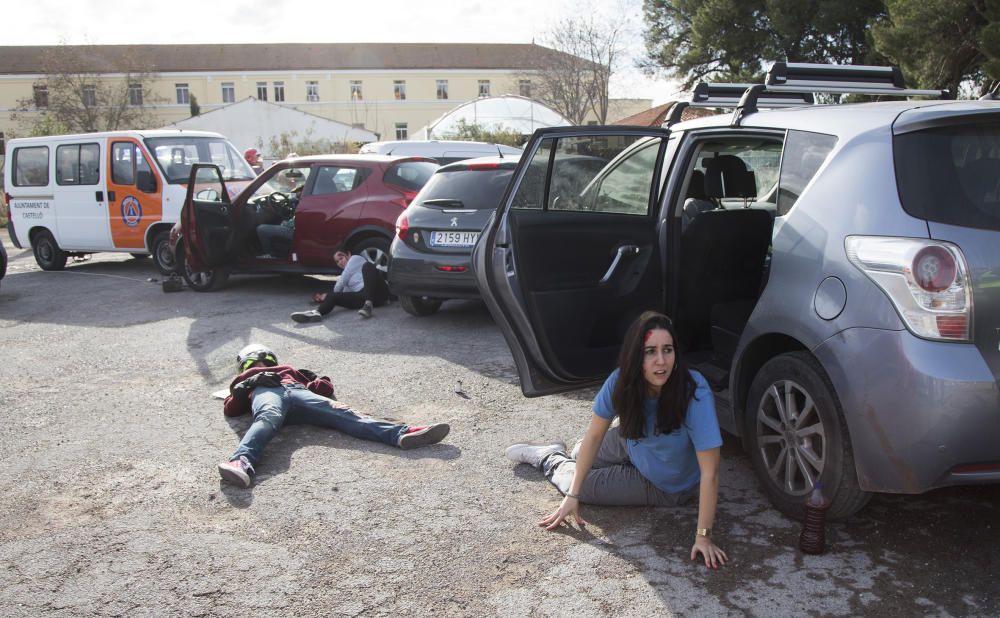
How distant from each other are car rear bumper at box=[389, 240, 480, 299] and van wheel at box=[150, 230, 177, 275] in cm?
551

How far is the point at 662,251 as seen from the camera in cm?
448

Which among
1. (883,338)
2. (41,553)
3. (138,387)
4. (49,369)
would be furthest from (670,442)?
(49,369)

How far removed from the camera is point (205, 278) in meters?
11.0

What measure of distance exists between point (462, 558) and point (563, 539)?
0.45 meters

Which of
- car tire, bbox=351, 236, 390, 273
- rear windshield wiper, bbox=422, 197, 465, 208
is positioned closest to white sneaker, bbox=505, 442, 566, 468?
rear windshield wiper, bbox=422, 197, 465, 208

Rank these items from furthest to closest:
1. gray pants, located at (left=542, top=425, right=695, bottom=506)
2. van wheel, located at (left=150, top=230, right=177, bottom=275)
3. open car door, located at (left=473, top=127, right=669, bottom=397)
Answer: van wheel, located at (left=150, top=230, right=177, bottom=275) < open car door, located at (left=473, top=127, right=669, bottom=397) < gray pants, located at (left=542, top=425, right=695, bottom=506)

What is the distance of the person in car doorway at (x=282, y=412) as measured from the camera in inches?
184

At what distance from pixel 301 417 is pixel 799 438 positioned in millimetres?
2998

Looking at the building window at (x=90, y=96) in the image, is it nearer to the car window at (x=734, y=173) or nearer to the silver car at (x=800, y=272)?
the car window at (x=734, y=173)

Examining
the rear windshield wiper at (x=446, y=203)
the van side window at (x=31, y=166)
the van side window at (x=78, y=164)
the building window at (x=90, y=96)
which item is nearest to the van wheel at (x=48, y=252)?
the van side window at (x=31, y=166)

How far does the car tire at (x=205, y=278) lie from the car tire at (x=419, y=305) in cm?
321

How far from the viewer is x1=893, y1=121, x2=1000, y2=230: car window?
312 cm

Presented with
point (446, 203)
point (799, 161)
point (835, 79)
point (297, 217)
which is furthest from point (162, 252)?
point (799, 161)

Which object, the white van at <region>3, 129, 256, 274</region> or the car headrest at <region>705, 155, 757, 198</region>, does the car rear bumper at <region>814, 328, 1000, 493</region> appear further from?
the white van at <region>3, 129, 256, 274</region>
